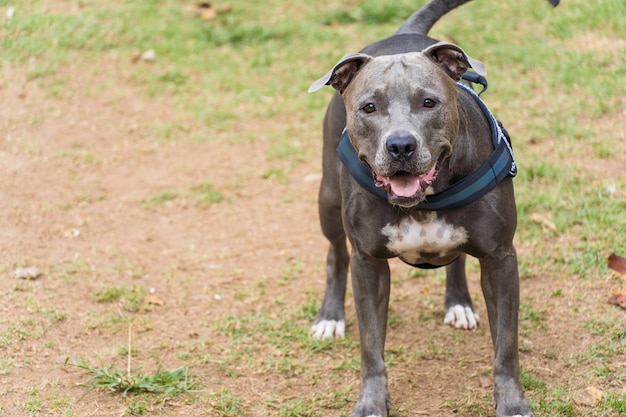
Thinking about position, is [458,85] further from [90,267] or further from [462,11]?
[462,11]

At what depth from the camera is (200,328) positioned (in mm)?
5344

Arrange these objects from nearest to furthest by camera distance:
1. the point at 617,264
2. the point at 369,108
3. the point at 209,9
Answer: the point at 369,108, the point at 617,264, the point at 209,9

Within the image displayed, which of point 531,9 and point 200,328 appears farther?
point 531,9

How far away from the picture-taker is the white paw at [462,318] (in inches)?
207

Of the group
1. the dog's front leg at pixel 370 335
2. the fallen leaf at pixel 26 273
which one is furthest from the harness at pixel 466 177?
the fallen leaf at pixel 26 273

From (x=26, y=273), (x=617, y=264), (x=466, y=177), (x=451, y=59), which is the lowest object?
(x=26, y=273)

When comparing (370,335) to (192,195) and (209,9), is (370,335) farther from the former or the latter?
(209,9)

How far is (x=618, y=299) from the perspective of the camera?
518 centimetres

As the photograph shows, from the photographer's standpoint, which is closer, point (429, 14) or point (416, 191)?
point (416, 191)

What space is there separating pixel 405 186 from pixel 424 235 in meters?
0.39

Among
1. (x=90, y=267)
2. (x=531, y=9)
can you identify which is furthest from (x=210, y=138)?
(x=531, y=9)

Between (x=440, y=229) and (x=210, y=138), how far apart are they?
4.17 m

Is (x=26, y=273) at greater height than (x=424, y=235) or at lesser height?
lesser

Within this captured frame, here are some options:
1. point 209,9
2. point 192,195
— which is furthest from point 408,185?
point 209,9
